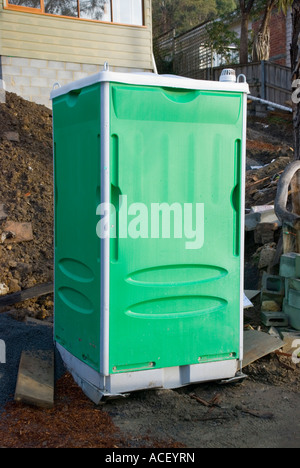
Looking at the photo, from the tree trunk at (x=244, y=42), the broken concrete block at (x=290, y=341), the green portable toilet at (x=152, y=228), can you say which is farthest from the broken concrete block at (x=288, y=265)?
the tree trunk at (x=244, y=42)

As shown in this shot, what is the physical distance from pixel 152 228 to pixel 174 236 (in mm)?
180

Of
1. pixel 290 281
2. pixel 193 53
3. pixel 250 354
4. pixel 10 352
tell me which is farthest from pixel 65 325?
pixel 193 53

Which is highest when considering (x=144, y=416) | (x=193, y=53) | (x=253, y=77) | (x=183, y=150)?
(x=193, y=53)

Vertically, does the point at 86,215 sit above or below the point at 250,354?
Answer: above

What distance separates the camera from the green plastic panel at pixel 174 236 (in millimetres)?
3535

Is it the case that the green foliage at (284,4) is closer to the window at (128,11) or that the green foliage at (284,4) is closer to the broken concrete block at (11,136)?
the window at (128,11)

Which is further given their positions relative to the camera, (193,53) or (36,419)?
(193,53)

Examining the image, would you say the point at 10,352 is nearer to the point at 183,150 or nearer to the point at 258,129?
the point at 183,150

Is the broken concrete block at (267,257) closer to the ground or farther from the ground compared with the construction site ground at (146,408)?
farther from the ground

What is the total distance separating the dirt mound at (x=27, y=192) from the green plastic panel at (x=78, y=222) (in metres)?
1.65

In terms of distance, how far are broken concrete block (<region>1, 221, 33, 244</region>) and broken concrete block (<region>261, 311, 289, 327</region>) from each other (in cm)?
329

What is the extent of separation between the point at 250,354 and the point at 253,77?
14564mm

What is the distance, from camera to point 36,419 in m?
3.53

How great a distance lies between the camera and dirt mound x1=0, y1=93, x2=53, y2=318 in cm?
625
